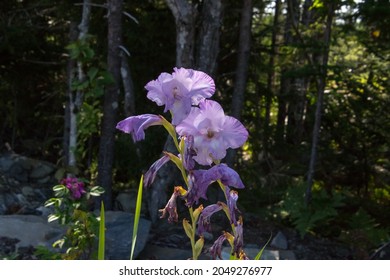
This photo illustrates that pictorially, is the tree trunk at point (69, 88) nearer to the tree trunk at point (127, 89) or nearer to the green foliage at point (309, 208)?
the tree trunk at point (127, 89)

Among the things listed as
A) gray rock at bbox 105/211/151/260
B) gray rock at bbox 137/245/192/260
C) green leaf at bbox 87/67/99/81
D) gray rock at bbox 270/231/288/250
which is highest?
green leaf at bbox 87/67/99/81

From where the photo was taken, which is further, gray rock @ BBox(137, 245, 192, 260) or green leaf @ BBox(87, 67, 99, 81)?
green leaf @ BBox(87, 67, 99, 81)

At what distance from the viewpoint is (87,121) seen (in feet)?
18.8

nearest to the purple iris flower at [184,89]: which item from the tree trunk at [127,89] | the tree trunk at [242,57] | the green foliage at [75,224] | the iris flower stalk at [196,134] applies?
the iris flower stalk at [196,134]

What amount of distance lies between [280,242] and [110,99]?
2279 millimetres

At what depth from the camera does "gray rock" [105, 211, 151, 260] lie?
439cm

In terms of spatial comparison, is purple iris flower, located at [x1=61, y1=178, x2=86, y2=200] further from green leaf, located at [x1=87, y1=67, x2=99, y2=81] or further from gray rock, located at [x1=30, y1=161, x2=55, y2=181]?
gray rock, located at [x1=30, y1=161, x2=55, y2=181]

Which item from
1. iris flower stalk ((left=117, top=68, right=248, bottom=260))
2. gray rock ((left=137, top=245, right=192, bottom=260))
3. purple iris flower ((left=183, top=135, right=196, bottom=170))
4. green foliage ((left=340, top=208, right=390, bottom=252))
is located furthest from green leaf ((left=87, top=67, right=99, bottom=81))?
purple iris flower ((left=183, top=135, right=196, bottom=170))

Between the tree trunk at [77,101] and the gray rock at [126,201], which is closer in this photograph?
the tree trunk at [77,101]

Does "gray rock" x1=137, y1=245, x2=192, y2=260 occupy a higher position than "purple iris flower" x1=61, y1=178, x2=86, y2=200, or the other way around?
"purple iris flower" x1=61, y1=178, x2=86, y2=200

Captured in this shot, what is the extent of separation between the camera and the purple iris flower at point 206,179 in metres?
1.47

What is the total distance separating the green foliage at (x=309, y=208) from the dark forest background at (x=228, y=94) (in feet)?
0.04

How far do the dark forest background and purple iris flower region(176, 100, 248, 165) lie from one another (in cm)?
368
